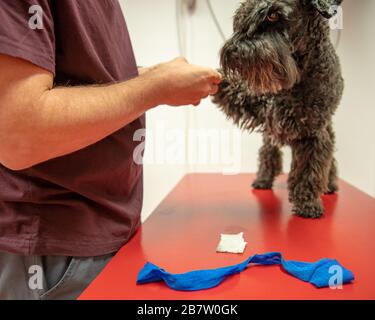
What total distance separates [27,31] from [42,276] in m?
0.42

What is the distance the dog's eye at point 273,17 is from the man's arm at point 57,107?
268mm

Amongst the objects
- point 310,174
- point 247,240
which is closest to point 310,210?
point 310,174

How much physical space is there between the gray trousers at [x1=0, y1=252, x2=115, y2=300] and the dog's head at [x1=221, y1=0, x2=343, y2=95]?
51cm

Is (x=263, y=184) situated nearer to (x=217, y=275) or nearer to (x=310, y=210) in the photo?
(x=310, y=210)

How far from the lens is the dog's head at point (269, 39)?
2.60 feet

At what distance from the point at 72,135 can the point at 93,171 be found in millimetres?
144

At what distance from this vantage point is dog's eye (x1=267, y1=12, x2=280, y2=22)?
796 mm

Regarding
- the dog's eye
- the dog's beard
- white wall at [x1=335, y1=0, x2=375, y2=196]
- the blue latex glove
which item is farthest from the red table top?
the dog's eye

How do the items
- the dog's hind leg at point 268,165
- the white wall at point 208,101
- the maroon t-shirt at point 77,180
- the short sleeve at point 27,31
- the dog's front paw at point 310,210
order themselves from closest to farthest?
the short sleeve at point 27,31
the maroon t-shirt at point 77,180
the dog's front paw at point 310,210
the dog's hind leg at point 268,165
the white wall at point 208,101

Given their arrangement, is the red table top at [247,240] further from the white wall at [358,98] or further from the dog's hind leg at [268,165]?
the white wall at [358,98]

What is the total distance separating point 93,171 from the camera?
690 mm

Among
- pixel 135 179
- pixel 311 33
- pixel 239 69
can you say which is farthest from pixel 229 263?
pixel 311 33

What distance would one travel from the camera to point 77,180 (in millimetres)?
673

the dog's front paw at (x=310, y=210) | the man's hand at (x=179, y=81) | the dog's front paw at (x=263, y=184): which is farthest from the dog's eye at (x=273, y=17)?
the dog's front paw at (x=263, y=184)
